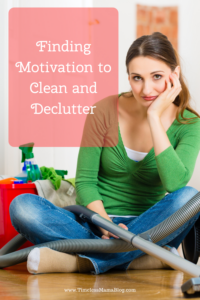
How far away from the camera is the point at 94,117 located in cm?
133

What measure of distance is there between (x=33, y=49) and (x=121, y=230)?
4.58 ft

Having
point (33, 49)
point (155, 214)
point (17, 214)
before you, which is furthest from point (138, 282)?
point (33, 49)

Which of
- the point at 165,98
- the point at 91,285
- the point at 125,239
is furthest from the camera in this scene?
the point at 165,98

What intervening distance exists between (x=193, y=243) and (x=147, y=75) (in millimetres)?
611

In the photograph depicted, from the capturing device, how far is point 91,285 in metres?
0.90

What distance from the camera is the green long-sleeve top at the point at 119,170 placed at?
4.13 feet

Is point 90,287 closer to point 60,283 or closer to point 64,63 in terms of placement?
point 60,283

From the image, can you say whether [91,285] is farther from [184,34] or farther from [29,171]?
[184,34]

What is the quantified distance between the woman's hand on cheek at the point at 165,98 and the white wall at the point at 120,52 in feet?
1.01

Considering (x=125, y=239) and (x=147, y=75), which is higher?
(x=147, y=75)

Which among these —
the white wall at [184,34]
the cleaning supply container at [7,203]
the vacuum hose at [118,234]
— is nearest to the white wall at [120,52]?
the white wall at [184,34]

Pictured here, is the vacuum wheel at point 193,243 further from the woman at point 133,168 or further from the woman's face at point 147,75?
the woman's face at point 147,75
